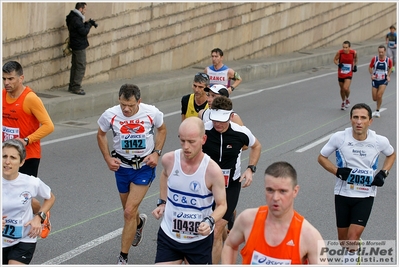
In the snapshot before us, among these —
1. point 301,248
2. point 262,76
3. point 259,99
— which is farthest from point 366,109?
point 262,76

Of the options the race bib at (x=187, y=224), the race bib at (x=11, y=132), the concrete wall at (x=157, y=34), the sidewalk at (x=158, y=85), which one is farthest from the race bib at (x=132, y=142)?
the concrete wall at (x=157, y=34)

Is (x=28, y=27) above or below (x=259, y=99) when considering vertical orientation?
above

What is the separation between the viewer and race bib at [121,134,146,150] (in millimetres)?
8266

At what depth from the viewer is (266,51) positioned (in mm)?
30141

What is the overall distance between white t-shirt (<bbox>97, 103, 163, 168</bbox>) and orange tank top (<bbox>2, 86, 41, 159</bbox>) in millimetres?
742

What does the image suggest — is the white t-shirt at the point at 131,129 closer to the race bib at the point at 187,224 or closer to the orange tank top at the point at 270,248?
the race bib at the point at 187,224

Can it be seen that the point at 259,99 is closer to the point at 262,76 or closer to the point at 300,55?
the point at 262,76

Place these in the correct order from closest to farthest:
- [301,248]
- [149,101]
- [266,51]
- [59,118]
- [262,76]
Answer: [301,248] → [59,118] → [149,101] → [262,76] → [266,51]

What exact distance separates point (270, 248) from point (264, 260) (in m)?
0.09

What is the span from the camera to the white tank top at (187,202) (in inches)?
254

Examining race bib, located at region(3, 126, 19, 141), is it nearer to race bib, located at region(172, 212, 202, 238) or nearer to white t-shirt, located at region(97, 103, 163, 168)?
white t-shirt, located at region(97, 103, 163, 168)

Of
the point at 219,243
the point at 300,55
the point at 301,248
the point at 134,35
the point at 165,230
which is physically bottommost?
the point at 300,55

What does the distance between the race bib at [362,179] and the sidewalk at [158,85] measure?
368 inches

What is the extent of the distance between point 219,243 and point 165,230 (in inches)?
43.9
